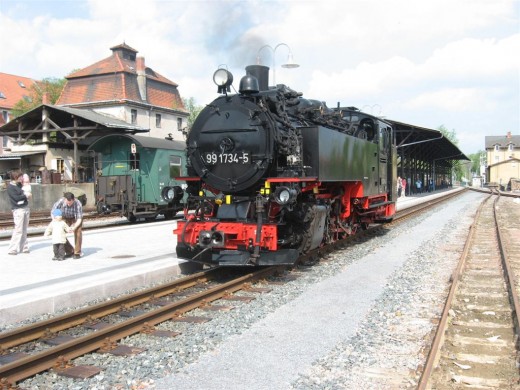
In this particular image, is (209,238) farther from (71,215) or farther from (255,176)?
(71,215)

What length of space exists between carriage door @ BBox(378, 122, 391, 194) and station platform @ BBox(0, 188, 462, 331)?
547cm

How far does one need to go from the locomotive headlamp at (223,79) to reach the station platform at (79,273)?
2984mm

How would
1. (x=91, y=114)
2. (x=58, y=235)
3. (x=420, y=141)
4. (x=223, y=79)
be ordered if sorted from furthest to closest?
(x=420, y=141) → (x=91, y=114) → (x=58, y=235) → (x=223, y=79)

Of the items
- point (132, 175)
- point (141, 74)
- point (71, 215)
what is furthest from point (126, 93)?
point (71, 215)

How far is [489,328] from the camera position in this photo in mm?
5297

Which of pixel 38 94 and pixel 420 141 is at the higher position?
pixel 38 94

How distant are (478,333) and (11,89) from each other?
64.9 metres

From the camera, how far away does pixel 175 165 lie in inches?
727

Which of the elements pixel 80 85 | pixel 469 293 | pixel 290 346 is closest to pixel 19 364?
pixel 290 346

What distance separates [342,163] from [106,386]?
6.21 metres

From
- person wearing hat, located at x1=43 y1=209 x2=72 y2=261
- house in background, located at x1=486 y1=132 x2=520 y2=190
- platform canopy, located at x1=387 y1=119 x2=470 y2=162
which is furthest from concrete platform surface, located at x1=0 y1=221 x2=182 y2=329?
house in background, located at x1=486 y1=132 x2=520 y2=190

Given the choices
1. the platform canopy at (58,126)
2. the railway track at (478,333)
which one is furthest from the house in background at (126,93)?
the railway track at (478,333)

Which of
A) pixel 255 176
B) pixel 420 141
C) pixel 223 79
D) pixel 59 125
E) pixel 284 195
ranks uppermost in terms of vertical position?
pixel 59 125

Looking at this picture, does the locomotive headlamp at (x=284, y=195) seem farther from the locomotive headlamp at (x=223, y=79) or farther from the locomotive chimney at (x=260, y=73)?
the locomotive chimney at (x=260, y=73)
